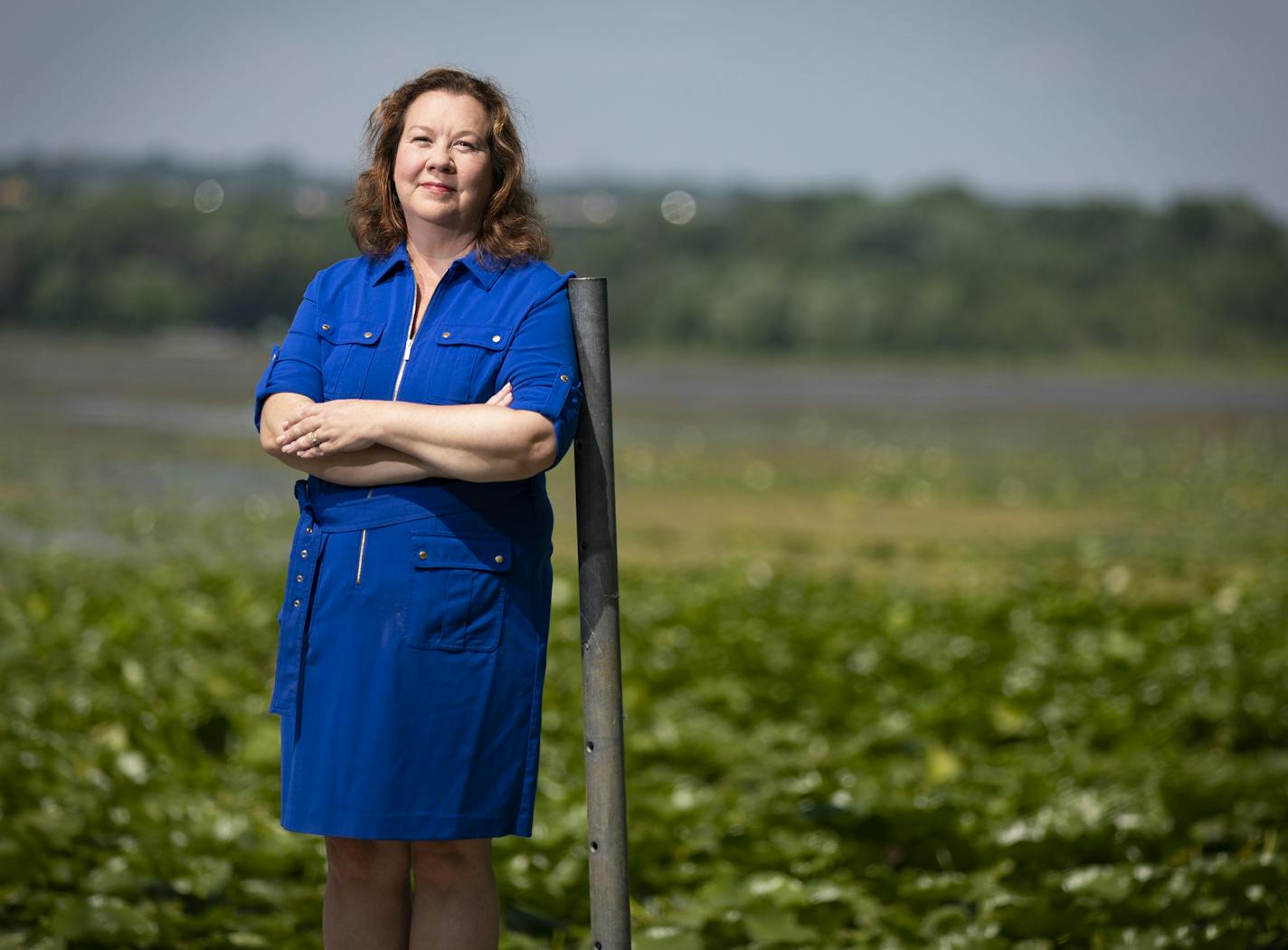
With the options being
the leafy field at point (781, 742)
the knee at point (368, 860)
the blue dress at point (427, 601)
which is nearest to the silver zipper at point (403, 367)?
the blue dress at point (427, 601)

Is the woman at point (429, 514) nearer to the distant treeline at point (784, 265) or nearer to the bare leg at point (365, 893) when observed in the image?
the bare leg at point (365, 893)

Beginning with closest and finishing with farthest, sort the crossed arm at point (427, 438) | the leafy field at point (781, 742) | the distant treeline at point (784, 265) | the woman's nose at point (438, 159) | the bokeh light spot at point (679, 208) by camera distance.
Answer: the crossed arm at point (427, 438) → the woman's nose at point (438, 159) → the leafy field at point (781, 742) → the distant treeline at point (784, 265) → the bokeh light spot at point (679, 208)

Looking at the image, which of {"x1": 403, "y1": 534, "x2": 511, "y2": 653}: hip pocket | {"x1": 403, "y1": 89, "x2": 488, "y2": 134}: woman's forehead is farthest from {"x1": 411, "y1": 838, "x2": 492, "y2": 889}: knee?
{"x1": 403, "y1": 89, "x2": 488, "y2": 134}: woman's forehead

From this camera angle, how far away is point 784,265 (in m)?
80.8

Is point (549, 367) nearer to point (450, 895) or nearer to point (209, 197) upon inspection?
point (450, 895)

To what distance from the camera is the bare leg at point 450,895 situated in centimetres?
226

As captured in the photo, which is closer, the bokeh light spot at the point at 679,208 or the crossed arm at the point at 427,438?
the crossed arm at the point at 427,438

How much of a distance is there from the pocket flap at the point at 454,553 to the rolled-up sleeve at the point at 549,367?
0.54 ft

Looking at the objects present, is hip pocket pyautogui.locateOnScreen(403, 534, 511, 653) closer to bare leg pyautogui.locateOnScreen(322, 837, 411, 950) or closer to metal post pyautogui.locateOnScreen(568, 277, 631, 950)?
metal post pyautogui.locateOnScreen(568, 277, 631, 950)

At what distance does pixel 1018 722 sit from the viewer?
539 cm

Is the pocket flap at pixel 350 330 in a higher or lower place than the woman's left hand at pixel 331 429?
higher

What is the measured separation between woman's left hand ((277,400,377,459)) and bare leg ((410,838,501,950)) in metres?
0.61

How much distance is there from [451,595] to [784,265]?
79792 millimetres

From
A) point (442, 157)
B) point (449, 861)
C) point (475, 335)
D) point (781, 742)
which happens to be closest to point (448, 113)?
point (442, 157)
